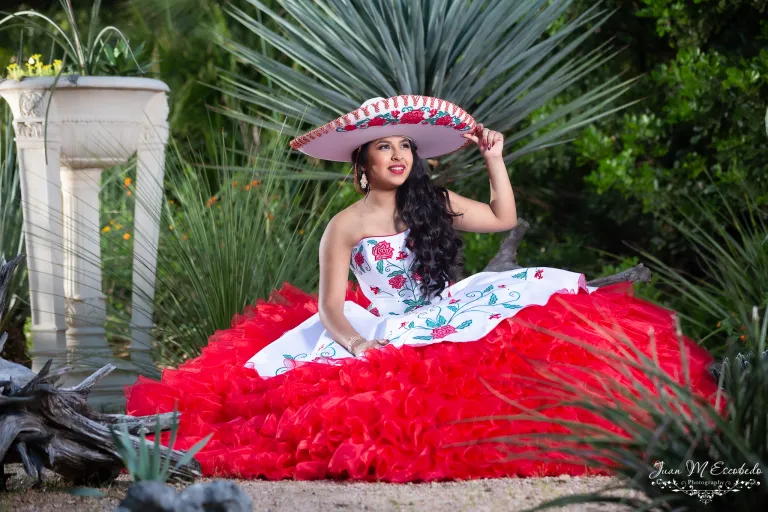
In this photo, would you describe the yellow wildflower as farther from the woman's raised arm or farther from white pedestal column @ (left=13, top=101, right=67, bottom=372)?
the woman's raised arm

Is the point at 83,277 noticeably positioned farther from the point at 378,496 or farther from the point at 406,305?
the point at 378,496

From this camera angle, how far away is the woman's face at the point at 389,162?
406 centimetres

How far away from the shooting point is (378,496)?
3127 mm

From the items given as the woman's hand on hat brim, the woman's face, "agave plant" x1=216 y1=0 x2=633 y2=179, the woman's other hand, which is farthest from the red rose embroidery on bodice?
"agave plant" x1=216 y1=0 x2=633 y2=179

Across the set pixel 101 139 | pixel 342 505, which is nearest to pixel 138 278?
pixel 101 139

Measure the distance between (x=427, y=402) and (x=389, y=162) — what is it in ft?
3.40

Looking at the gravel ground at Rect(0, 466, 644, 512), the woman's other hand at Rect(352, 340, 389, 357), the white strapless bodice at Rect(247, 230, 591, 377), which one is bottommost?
the gravel ground at Rect(0, 466, 644, 512)

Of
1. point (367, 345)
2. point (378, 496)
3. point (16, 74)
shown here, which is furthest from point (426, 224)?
point (16, 74)

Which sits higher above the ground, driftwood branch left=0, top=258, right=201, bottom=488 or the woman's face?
the woman's face

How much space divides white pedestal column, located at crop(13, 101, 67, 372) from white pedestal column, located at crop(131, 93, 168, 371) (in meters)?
0.39

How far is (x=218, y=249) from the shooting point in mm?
5105

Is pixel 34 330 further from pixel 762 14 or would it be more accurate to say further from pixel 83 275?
pixel 762 14

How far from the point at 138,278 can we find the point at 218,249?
0.63 metres

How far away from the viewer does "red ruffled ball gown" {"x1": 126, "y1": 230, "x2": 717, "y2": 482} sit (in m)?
3.38
